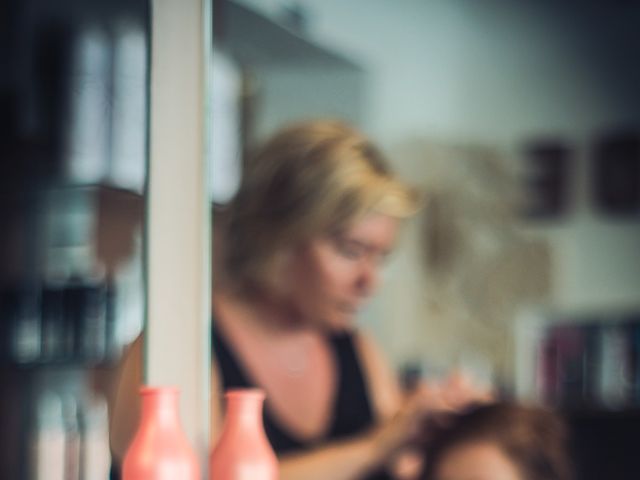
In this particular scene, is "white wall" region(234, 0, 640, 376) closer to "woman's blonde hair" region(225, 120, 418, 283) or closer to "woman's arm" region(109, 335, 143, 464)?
"woman's blonde hair" region(225, 120, 418, 283)

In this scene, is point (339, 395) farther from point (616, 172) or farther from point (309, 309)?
point (616, 172)

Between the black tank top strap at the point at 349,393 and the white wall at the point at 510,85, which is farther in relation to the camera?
the white wall at the point at 510,85

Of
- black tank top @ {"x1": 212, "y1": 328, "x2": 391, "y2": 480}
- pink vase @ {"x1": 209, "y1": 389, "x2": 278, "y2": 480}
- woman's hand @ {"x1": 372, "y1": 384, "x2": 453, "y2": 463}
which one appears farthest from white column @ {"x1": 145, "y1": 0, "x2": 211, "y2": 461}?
woman's hand @ {"x1": 372, "y1": 384, "x2": 453, "y2": 463}

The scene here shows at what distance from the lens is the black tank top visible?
2646 mm

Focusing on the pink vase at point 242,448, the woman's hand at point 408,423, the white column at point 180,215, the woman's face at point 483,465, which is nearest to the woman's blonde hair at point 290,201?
the woman's hand at point 408,423

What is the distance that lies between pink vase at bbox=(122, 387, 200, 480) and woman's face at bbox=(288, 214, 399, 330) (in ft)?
4.96

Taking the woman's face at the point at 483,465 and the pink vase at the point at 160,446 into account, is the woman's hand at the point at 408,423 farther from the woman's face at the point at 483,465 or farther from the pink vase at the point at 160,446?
the pink vase at the point at 160,446

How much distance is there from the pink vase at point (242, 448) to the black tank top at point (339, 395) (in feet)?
4.09

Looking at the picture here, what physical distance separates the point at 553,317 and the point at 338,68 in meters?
0.97

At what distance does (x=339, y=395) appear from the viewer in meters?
2.84

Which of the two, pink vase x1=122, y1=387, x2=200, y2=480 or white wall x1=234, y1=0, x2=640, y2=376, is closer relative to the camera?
pink vase x1=122, y1=387, x2=200, y2=480

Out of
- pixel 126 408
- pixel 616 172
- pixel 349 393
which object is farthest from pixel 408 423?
pixel 616 172

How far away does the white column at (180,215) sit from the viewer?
4.59 ft

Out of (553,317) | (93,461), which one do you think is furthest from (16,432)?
(553,317)
